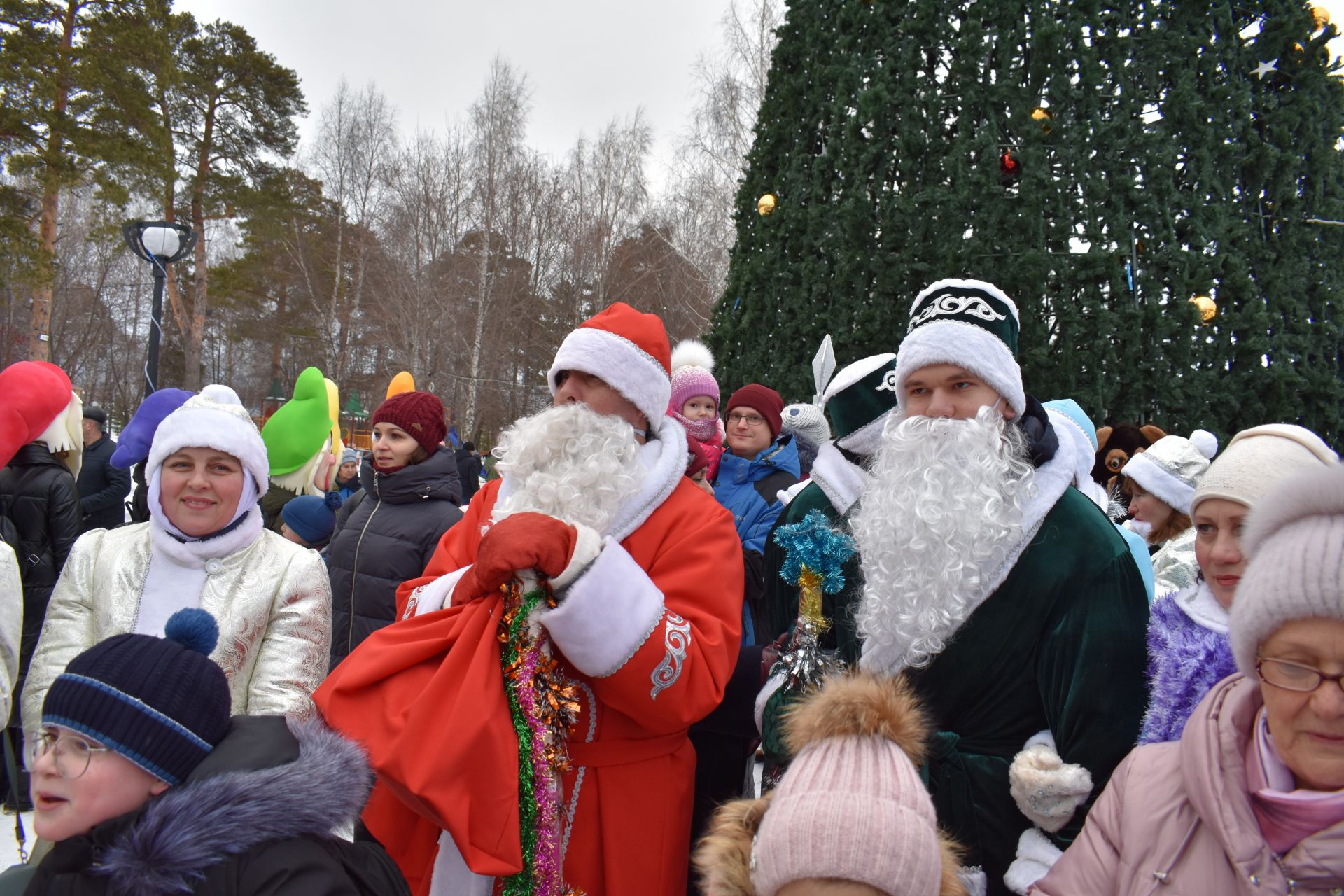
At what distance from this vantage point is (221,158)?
25547 mm

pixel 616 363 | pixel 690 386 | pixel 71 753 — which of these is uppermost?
pixel 690 386

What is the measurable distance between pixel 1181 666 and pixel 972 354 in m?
0.85

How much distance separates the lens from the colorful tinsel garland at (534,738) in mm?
1983

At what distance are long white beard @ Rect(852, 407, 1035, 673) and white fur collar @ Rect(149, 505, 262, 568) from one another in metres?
1.87

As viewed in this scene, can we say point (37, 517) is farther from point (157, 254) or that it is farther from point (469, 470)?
point (469, 470)

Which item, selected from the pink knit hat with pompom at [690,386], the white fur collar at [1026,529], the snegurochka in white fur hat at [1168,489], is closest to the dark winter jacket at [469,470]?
the pink knit hat with pompom at [690,386]

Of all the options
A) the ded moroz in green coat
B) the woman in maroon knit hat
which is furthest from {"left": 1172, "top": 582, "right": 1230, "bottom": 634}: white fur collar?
the woman in maroon knit hat

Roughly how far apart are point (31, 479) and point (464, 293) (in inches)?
893

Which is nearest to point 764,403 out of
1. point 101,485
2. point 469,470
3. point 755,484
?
point 755,484

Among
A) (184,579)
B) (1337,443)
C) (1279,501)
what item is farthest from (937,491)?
(1337,443)

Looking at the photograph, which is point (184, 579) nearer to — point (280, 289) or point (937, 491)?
point (937, 491)

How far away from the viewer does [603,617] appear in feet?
6.44

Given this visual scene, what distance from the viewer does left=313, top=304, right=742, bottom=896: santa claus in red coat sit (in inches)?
75.0

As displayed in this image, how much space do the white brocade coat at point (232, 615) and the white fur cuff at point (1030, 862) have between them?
1.91 metres
